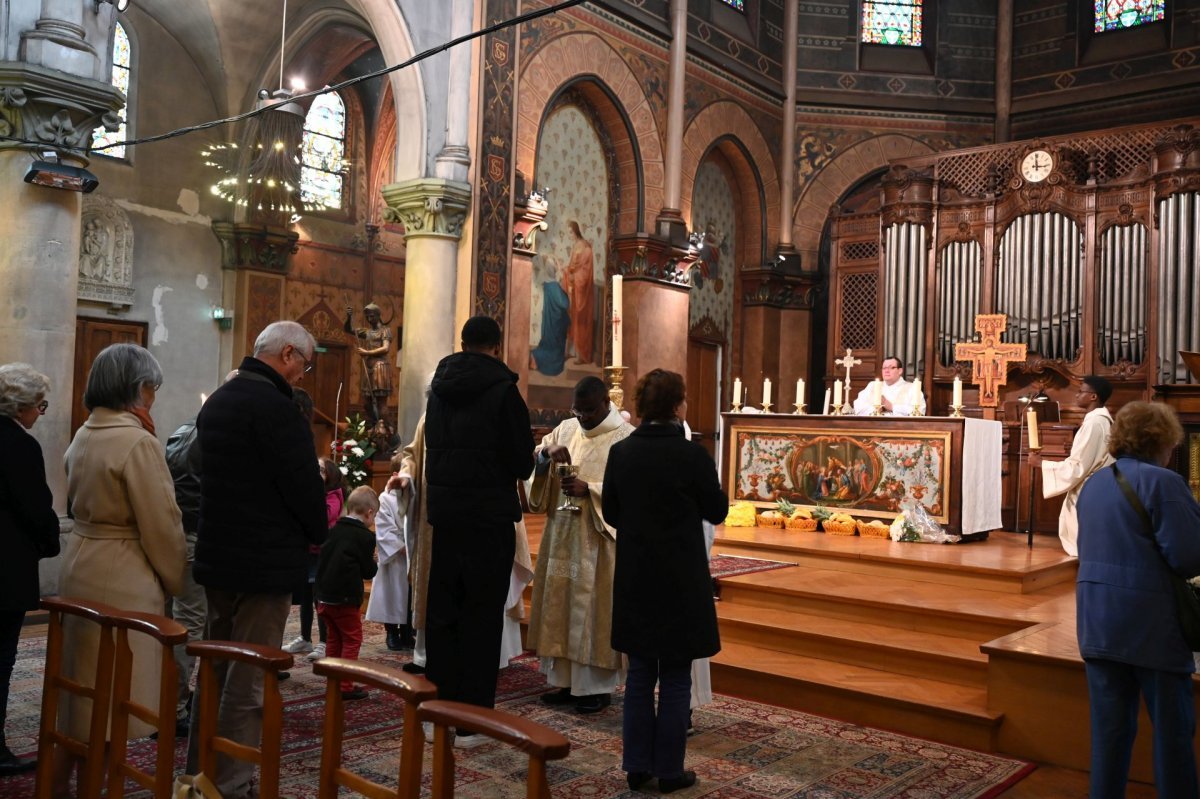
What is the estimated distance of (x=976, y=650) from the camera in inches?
235

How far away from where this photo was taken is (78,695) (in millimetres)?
3502

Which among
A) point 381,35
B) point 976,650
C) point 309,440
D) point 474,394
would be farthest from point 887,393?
point 309,440

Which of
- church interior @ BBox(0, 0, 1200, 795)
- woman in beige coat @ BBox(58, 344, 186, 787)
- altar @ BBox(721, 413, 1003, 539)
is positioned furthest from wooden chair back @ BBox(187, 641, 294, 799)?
altar @ BBox(721, 413, 1003, 539)

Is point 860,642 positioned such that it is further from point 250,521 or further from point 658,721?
point 250,521

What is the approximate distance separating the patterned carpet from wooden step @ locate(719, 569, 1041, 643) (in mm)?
1296

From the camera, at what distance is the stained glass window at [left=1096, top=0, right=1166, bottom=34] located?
1480 centimetres

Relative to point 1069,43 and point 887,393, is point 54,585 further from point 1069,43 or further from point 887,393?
point 1069,43

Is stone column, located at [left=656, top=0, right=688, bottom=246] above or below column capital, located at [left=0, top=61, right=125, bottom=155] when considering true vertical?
above

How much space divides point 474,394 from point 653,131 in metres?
9.93

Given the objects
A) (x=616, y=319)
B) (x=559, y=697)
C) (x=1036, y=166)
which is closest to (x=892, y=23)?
(x=1036, y=166)

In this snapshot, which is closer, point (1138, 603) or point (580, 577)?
point (1138, 603)

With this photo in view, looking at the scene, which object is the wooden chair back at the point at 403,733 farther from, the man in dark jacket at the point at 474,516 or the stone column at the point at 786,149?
the stone column at the point at 786,149

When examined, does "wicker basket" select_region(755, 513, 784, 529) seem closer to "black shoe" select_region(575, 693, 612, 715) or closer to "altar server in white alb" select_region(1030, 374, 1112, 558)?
"altar server in white alb" select_region(1030, 374, 1112, 558)

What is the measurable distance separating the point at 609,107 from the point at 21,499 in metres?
10.4
